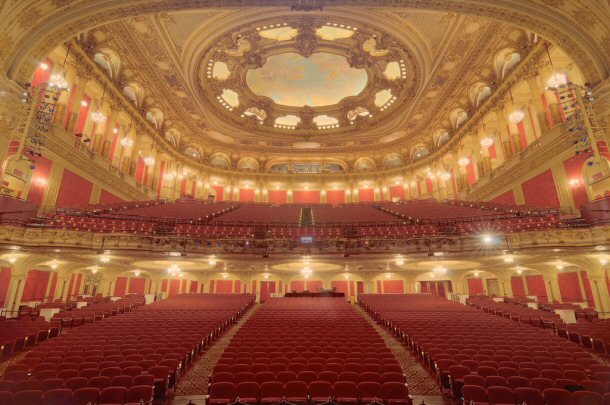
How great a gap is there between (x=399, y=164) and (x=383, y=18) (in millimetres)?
17755

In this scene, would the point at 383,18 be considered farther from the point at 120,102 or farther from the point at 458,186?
the point at 120,102

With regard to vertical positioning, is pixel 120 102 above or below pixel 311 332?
above

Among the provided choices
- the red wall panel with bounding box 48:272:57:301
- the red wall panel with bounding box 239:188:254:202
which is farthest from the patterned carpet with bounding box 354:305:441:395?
the red wall panel with bounding box 239:188:254:202

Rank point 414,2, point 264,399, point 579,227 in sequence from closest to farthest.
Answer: point 264,399
point 579,227
point 414,2

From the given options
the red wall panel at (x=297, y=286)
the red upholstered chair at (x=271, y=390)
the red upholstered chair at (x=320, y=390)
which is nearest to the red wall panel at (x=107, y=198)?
the red wall panel at (x=297, y=286)

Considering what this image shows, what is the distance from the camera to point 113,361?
5.41 metres

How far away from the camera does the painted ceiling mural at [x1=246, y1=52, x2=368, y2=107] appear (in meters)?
25.5

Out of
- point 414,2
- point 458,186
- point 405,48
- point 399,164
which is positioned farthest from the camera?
point 399,164

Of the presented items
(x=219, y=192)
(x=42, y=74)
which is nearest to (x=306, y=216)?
(x=219, y=192)

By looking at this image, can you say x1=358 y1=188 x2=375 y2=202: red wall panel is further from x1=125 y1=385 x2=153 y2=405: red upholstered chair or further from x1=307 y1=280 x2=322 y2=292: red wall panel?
x1=125 y1=385 x2=153 y2=405: red upholstered chair

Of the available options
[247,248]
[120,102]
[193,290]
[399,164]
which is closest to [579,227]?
[247,248]

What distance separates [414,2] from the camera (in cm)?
1403

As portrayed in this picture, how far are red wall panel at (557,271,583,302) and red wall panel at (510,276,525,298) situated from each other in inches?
78.2

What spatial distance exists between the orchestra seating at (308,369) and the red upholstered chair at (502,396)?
1.22 meters
